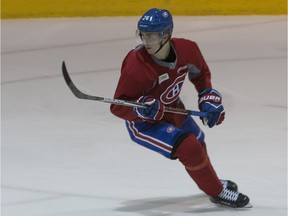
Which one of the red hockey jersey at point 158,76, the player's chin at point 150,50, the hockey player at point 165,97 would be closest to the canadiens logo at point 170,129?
the hockey player at point 165,97

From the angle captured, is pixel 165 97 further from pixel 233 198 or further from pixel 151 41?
pixel 233 198

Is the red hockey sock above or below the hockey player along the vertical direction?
below

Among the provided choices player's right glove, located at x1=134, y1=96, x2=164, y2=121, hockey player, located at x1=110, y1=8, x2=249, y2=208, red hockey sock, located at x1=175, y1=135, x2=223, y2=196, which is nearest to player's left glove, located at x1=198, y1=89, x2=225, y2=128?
hockey player, located at x1=110, y1=8, x2=249, y2=208

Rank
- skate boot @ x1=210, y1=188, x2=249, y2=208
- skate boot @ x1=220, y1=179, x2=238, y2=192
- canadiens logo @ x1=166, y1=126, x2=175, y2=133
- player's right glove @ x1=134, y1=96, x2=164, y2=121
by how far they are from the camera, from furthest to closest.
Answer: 1. skate boot @ x1=220, y1=179, x2=238, y2=192
2. skate boot @ x1=210, y1=188, x2=249, y2=208
3. canadiens logo @ x1=166, y1=126, x2=175, y2=133
4. player's right glove @ x1=134, y1=96, x2=164, y2=121

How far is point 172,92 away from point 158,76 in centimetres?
12

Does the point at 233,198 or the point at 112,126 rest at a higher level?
the point at 112,126

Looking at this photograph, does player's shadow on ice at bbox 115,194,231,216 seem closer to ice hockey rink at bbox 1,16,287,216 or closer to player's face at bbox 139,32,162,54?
ice hockey rink at bbox 1,16,287,216

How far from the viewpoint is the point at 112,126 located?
4.29m

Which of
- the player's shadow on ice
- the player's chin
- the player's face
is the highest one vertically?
the player's face

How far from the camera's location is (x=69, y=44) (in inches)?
229

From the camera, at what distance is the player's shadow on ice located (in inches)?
125

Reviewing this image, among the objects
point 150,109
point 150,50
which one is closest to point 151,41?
point 150,50

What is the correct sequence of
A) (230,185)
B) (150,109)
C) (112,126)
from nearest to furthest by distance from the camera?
(150,109), (230,185), (112,126)

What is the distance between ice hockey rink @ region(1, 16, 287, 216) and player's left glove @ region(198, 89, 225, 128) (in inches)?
13.4
